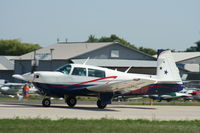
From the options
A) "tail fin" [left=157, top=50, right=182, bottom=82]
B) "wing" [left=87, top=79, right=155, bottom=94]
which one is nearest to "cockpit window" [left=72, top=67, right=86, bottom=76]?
"wing" [left=87, top=79, right=155, bottom=94]

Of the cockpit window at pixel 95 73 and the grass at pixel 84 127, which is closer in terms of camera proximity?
the grass at pixel 84 127

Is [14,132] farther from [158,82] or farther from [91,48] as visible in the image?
[91,48]

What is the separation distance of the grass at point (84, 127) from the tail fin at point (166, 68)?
33.5 ft

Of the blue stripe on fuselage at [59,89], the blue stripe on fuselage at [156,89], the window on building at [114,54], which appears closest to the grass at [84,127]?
the blue stripe on fuselage at [59,89]

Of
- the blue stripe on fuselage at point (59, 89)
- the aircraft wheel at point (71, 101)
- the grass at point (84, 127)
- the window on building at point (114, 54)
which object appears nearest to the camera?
the grass at point (84, 127)

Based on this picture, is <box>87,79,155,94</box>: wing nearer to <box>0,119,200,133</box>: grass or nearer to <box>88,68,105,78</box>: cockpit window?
<box>88,68,105,78</box>: cockpit window

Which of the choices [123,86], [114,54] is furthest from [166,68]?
[114,54]

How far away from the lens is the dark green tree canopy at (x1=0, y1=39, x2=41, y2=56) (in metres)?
122

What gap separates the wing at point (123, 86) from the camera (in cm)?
2505

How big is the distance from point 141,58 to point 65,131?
2064 inches

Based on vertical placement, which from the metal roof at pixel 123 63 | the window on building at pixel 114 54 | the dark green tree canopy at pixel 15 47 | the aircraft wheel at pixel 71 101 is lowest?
the aircraft wheel at pixel 71 101

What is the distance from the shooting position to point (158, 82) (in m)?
27.1

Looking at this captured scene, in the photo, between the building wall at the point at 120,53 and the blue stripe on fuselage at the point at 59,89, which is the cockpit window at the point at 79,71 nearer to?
the blue stripe on fuselage at the point at 59,89

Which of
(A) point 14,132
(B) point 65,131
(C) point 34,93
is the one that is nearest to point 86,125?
(B) point 65,131
